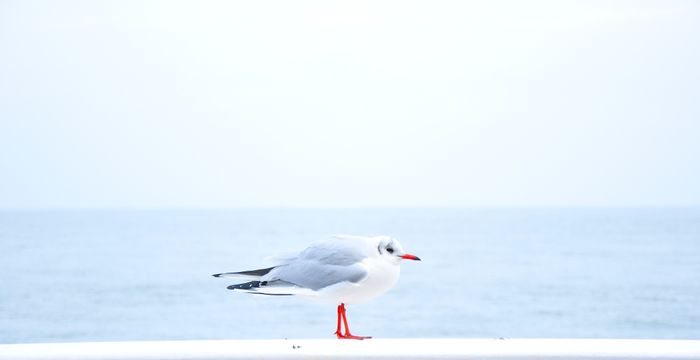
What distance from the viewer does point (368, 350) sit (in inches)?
53.4

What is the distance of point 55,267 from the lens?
2633cm

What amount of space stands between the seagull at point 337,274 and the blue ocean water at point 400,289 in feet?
43.3

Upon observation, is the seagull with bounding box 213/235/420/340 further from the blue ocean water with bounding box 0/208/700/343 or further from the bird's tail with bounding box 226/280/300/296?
the blue ocean water with bounding box 0/208/700/343

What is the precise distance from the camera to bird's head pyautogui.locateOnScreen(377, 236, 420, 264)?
60.6 inches

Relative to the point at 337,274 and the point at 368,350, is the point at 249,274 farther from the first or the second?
the point at 368,350

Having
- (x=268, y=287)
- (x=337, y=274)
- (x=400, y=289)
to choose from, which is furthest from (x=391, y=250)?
(x=400, y=289)

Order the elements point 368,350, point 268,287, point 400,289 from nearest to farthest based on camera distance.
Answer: point 368,350 < point 268,287 < point 400,289

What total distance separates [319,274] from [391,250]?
142mm

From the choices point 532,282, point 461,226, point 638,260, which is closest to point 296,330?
point 532,282

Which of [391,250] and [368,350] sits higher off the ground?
[391,250]

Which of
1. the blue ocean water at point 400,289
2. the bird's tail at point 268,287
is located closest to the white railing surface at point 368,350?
the bird's tail at point 268,287

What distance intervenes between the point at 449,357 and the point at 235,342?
1.18 ft

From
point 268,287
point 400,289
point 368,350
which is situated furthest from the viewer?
point 400,289

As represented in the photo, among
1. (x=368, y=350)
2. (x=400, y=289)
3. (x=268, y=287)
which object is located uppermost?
(x=400, y=289)
